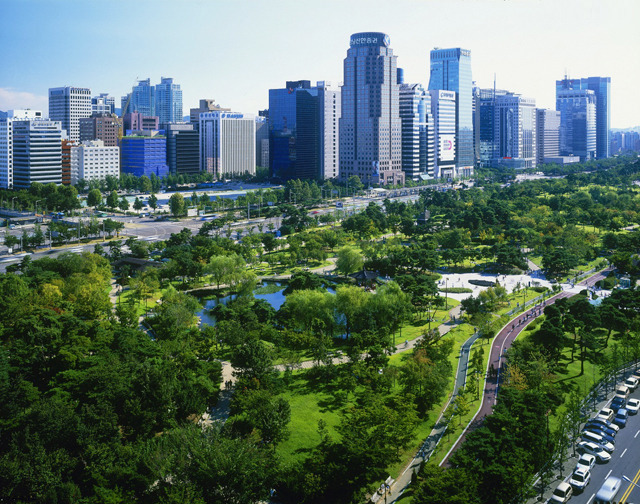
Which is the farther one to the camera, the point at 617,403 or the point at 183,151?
the point at 183,151

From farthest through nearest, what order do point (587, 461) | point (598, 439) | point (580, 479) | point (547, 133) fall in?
1. point (547, 133)
2. point (598, 439)
3. point (587, 461)
4. point (580, 479)

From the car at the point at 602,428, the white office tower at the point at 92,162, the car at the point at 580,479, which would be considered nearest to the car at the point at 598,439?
the car at the point at 602,428

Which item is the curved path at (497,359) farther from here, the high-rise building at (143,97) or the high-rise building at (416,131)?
the high-rise building at (143,97)

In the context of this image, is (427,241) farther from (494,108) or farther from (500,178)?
(494,108)

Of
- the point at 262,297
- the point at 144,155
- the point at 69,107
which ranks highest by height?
the point at 69,107

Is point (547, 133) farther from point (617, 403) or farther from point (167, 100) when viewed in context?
point (617, 403)

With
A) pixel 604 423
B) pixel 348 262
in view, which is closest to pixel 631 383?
pixel 604 423

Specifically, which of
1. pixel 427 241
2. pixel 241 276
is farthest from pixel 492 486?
pixel 427 241

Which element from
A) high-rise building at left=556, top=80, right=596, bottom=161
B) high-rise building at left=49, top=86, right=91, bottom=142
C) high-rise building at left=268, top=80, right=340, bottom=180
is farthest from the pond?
high-rise building at left=556, top=80, right=596, bottom=161
